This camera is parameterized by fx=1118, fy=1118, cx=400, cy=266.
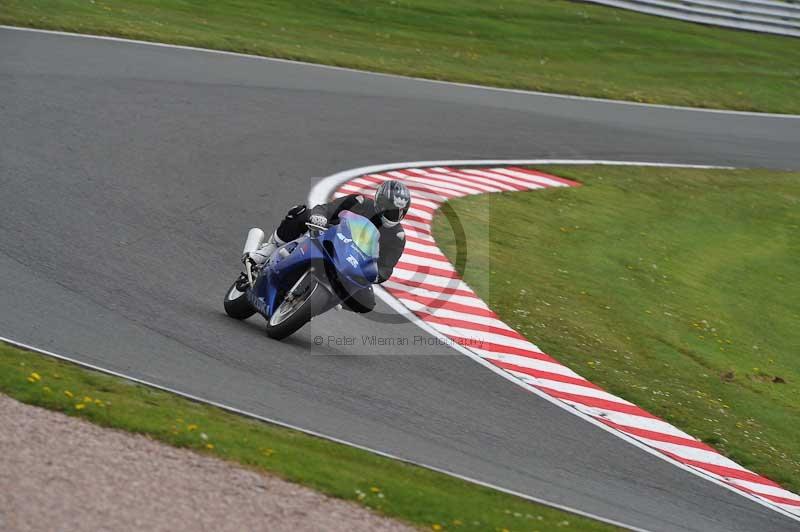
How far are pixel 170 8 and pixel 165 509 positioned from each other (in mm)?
20429

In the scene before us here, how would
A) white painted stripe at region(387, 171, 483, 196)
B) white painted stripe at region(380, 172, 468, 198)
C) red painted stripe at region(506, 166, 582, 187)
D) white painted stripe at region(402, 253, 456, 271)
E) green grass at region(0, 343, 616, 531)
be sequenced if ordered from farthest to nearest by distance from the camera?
red painted stripe at region(506, 166, 582, 187)
white painted stripe at region(387, 171, 483, 196)
white painted stripe at region(380, 172, 468, 198)
white painted stripe at region(402, 253, 456, 271)
green grass at region(0, 343, 616, 531)

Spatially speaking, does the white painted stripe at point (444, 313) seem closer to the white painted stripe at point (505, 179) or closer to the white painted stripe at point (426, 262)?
the white painted stripe at point (426, 262)

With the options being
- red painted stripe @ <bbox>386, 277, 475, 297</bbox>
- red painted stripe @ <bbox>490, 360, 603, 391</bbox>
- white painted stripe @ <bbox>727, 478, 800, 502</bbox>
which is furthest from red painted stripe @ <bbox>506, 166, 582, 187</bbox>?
white painted stripe @ <bbox>727, 478, 800, 502</bbox>

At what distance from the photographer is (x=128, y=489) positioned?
265 inches

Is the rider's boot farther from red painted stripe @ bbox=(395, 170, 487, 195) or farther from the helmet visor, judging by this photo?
red painted stripe @ bbox=(395, 170, 487, 195)

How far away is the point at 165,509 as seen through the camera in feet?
21.7

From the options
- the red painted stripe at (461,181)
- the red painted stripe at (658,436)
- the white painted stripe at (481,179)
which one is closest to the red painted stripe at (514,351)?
the red painted stripe at (658,436)

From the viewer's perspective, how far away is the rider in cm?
1036

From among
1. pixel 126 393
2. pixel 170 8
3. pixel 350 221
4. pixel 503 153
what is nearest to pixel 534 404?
pixel 350 221

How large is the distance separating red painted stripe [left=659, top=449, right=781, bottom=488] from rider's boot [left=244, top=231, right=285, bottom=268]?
414 cm

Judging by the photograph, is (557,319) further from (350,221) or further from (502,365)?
(350,221)

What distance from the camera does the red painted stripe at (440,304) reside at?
41.2ft

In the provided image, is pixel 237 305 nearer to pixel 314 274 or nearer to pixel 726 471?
pixel 314 274

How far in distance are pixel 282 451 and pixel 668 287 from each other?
9.06m
